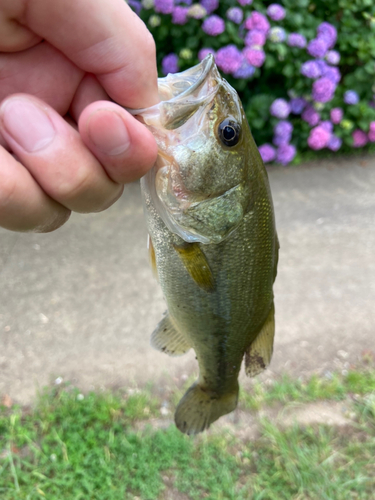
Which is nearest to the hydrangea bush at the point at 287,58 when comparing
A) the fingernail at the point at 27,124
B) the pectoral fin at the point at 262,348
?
the pectoral fin at the point at 262,348

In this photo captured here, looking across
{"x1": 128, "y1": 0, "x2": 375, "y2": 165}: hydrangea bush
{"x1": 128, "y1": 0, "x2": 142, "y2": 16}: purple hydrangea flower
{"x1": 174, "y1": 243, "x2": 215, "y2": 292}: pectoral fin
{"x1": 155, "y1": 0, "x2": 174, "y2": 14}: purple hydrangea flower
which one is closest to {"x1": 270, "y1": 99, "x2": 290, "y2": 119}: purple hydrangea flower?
{"x1": 128, "y1": 0, "x2": 375, "y2": 165}: hydrangea bush

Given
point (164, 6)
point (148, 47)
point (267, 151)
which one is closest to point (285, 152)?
point (267, 151)

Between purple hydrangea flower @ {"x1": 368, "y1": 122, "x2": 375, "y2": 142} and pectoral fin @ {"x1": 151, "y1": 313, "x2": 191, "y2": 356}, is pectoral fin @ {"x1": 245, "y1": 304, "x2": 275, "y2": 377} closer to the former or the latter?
pectoral fin @ {"x1": 151, "y1": 313, "x2": 191, "y2": 356}

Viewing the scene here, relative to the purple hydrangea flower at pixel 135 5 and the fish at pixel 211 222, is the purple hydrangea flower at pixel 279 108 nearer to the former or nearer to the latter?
the purple hydrangea flower at pixel 135 5

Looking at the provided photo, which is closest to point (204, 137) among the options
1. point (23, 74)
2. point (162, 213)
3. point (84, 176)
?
point (162, 213)

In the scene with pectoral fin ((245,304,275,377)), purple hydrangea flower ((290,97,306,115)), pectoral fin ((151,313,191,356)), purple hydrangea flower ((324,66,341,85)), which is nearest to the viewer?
pectoral fin ((245,304,275,377))

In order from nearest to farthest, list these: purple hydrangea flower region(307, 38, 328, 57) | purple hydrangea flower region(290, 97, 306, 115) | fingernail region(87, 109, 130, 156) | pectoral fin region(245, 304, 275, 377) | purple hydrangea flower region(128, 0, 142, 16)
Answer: fingernail region(87, 109, 130, 156) < pectoral fin region(245, 304, 275, 377) < purple hydrangea flower region(128, 0, 142, 16) < purple hydrangea flower region(307, 38, 328, 57) < purple hydrangea flower region(290, 97, 306, 115)
